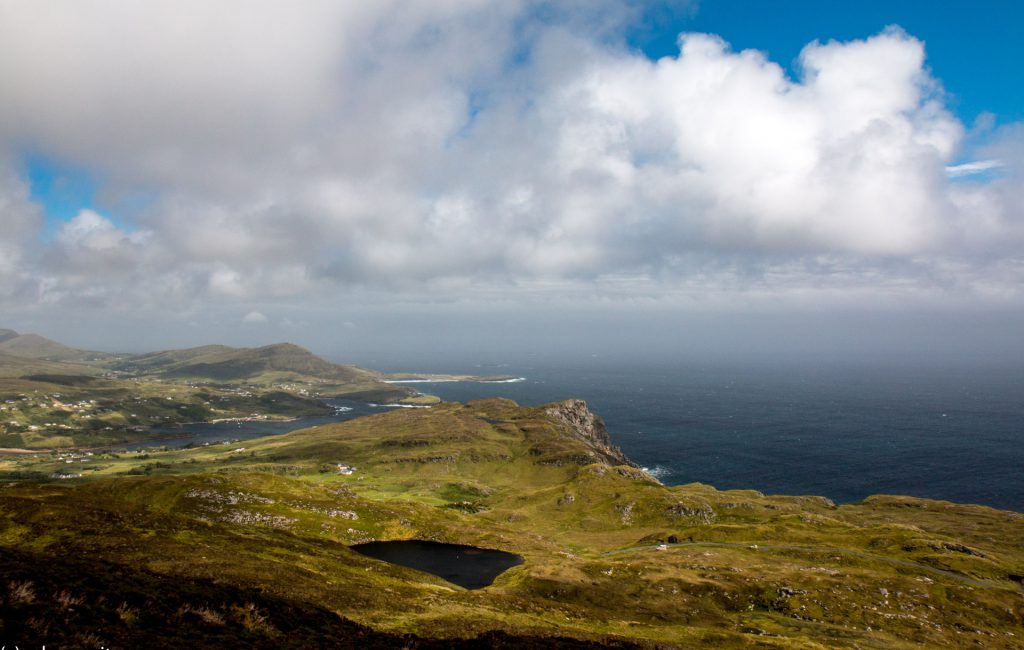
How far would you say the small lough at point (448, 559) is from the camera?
9931 centimetres

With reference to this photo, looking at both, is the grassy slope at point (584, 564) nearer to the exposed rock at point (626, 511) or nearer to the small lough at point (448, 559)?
the exposed rock at point (626, 511)

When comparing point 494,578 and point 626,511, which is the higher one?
point 494,578

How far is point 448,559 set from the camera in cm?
11038

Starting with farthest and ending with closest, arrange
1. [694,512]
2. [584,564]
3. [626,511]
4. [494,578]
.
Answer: [626,511] < [694,512] < [494,578] < [584,564]

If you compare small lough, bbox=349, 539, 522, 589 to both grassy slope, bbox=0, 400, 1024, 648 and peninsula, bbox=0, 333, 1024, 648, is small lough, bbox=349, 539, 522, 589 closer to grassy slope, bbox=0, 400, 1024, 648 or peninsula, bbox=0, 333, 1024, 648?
peninsula, bbox=0, 333, 1024, 648

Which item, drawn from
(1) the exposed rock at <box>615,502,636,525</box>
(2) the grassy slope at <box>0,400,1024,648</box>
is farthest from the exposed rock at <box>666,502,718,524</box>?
(1) the exposed rock at <box>615,502,636,525</box>

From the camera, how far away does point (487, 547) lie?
118562 millimetres

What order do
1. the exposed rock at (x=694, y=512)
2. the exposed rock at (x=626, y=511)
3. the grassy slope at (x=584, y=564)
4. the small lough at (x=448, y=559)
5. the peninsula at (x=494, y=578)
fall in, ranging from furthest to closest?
the exposed rock at (x=626, y=511) < the exposed rock at (x=694, y=512) < the small lough at (x=448, y=559) < the grassy slope at (x=584, y=564) < the peninsula at (x=494, y=578)

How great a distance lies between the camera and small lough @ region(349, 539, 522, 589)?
99.3m

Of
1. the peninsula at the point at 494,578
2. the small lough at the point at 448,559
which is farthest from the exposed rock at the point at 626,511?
the small lough at the point at 448,559

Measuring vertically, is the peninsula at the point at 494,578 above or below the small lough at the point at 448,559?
above

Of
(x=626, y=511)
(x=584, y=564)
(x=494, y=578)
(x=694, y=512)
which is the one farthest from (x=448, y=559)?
(x=694, y=512)

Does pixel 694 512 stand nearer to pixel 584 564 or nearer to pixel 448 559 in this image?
pixel 584 564

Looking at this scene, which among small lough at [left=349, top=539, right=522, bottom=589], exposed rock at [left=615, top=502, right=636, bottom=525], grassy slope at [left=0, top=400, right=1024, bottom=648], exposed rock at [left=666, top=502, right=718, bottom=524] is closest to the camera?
grassy slope at [left=0, top=400, right=1024, bottom=648]
